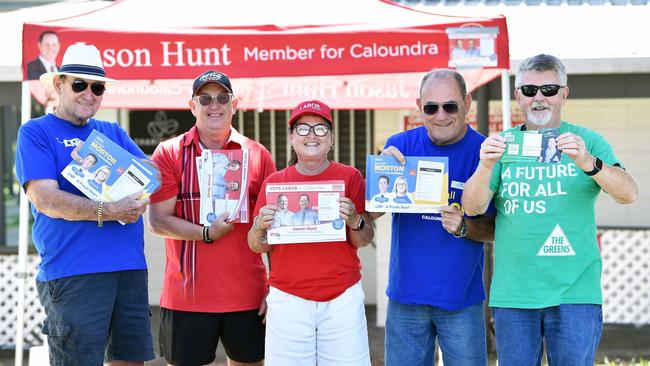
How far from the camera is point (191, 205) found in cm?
443

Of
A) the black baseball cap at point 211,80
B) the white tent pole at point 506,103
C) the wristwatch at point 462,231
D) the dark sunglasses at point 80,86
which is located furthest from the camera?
the white tent pole at point 506,103

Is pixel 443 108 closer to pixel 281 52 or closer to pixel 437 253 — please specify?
pixel 437 253

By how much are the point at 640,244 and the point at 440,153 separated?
5178mm

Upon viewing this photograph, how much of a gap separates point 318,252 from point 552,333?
1129 mm

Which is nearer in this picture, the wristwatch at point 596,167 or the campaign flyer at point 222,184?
the wristwatch at point 596,167

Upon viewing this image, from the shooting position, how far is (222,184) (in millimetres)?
4336

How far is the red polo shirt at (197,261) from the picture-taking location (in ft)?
14.4

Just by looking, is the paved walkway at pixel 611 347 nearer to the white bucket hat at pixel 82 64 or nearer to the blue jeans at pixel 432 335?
the blue jeans at pixel 432 335

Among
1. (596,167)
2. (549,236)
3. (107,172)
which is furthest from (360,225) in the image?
(107,172)

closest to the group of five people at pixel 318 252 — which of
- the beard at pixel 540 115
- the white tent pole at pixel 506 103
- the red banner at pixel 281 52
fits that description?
the beard at pixel 540 115

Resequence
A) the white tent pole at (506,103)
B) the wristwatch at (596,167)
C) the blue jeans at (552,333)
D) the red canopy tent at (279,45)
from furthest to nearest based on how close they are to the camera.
Answer: the white tent pole at (506,103) → the red canopy tent at (279,45) → the blue jeans at (552,333) → the wristwatch at (596,167)

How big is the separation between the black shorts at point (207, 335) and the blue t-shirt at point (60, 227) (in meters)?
0.39

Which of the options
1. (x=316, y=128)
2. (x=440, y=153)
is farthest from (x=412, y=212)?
(x=316, y=128)

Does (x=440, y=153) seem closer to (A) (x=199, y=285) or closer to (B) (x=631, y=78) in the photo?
(A) (x=199, y=285)
